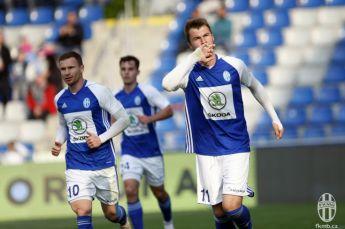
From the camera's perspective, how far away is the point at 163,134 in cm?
1986

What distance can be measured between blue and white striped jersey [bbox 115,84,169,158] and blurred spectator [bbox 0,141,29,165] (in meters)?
5.99

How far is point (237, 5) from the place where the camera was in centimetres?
2266

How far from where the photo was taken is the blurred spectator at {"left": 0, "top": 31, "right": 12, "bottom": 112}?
72.1 feet

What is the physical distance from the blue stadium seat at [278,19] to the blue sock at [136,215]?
394 inches

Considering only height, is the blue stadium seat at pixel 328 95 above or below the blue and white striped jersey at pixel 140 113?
above

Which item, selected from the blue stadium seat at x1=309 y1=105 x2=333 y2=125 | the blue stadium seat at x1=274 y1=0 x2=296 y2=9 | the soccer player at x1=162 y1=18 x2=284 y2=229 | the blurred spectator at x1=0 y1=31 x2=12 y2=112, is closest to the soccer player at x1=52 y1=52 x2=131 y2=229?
the soccer player at x1=162 y1=18 x2=284 y2=229

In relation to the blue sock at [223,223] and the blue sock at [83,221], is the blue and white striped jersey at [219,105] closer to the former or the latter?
the blue sock at [223,223]

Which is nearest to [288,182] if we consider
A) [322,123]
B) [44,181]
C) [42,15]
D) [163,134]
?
[322,123]

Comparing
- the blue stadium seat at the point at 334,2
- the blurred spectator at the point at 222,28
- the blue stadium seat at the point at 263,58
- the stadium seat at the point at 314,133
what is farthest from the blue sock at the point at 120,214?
the blue stadium seat at the point at 334,2

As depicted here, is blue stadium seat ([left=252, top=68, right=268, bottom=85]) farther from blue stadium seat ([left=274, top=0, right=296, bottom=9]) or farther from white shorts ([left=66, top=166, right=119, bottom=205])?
white shorts ([left=66, top=166, right=119, bottom=205])

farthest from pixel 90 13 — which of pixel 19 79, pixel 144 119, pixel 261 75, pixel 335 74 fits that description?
pixel 144 119

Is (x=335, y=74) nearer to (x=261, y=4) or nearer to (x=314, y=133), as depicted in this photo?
(x=314, y=133)

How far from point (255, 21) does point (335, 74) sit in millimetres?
2725

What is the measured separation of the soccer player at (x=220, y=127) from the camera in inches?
386
